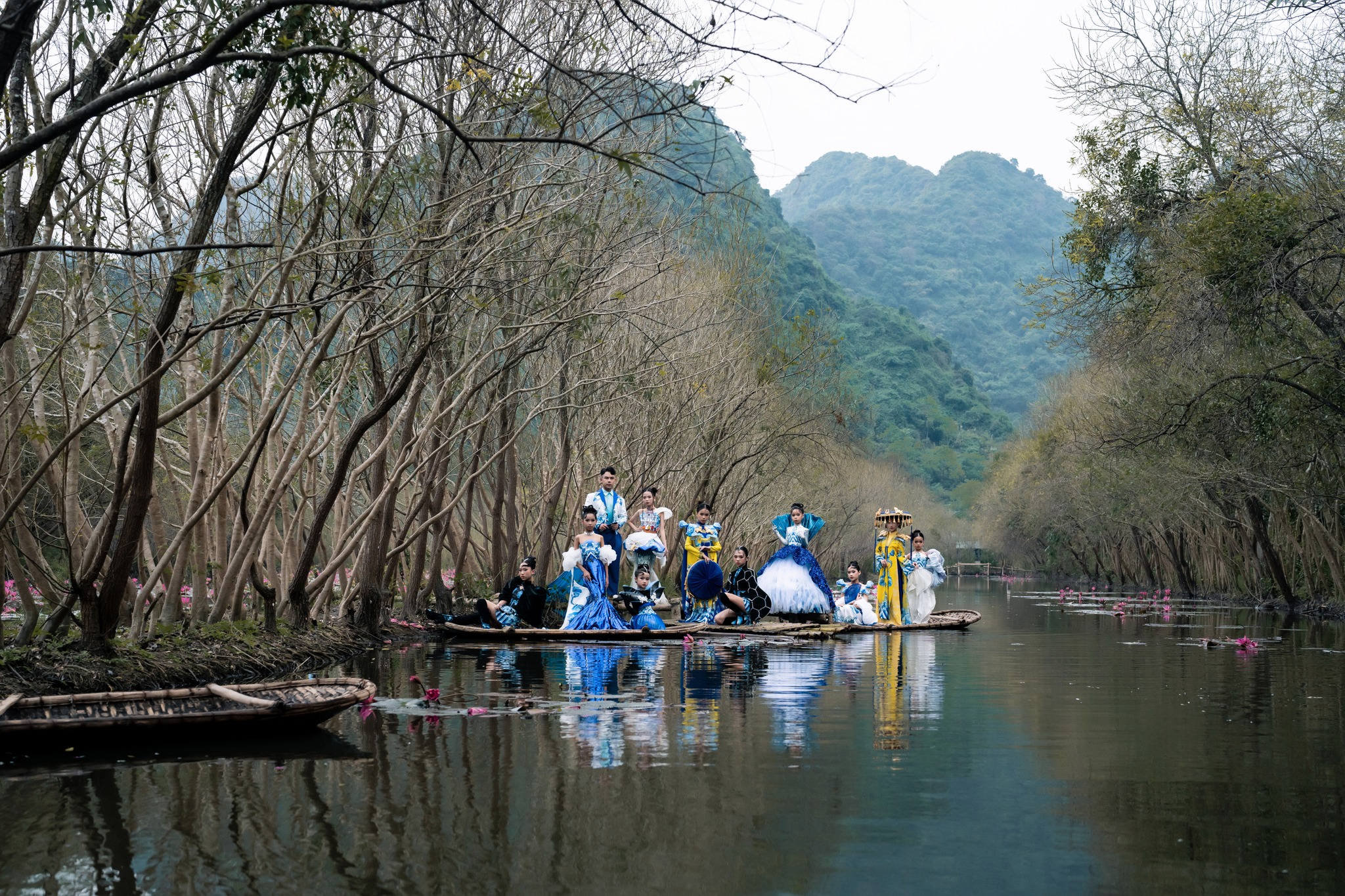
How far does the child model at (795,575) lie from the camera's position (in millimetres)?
21984

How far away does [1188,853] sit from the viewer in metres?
5.96

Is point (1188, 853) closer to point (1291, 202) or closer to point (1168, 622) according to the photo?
point (1291, 202)

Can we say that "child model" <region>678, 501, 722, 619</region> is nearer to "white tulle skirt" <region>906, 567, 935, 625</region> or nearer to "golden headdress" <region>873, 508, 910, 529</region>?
"golden headdress" <region>873, 508, 910, 529</region>

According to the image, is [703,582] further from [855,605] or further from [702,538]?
[855,605]

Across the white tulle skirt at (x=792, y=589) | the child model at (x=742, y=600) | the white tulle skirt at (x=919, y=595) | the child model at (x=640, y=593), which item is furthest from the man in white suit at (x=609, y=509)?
the white tulle skirt at (x=919, y=595)

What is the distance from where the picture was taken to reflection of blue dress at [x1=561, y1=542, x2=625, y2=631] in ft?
63.8

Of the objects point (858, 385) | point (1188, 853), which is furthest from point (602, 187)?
point (858, 385)

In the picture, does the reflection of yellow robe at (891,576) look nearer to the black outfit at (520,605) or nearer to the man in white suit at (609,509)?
the man in white suit at (609,509)

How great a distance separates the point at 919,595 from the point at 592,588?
791 centimetres

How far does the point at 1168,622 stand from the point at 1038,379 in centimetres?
9936

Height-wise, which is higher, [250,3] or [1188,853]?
[250,3]

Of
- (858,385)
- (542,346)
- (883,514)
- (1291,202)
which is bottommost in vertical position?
(883,514)

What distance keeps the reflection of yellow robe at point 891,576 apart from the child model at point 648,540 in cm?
436

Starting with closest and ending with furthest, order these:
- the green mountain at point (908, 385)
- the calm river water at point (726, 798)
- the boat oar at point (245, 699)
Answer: the calm river water at point (726, 798), the boat oar at point (245, 699), the green mountain at point (908, 385)
